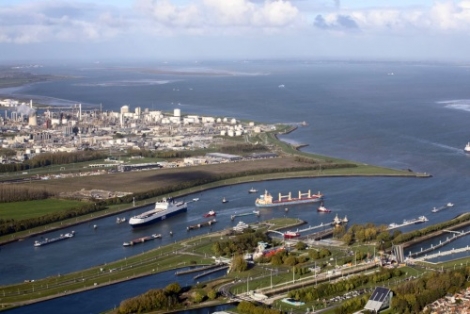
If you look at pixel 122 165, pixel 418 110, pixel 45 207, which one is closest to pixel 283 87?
pixel 418 110

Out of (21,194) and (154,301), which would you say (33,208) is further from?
(154,301)

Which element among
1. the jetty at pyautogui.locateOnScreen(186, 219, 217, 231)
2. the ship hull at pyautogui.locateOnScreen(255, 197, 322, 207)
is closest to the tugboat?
the ship hull at pyautogui.locateOnScreen(255, 197, 322, 207)

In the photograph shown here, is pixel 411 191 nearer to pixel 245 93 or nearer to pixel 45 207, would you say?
pixel 45 207

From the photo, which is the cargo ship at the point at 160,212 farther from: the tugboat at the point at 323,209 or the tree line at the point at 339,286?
the tree line at the point at 339,286

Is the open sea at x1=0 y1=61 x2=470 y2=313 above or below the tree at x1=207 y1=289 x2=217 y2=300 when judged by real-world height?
above

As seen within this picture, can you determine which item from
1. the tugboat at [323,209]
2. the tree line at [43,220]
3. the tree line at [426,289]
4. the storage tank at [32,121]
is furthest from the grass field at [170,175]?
the storage tank at [32,121]

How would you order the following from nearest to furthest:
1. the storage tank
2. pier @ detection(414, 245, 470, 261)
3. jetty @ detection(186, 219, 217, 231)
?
pier @ detection(414, 245, 470, 261) < jetty @ detection(186, 219, 217, 231) < the storage tank

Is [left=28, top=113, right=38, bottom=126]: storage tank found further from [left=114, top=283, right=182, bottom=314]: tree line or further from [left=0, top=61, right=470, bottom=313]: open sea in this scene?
[left=114, top=283, right=182, bottom=314]: tree line
